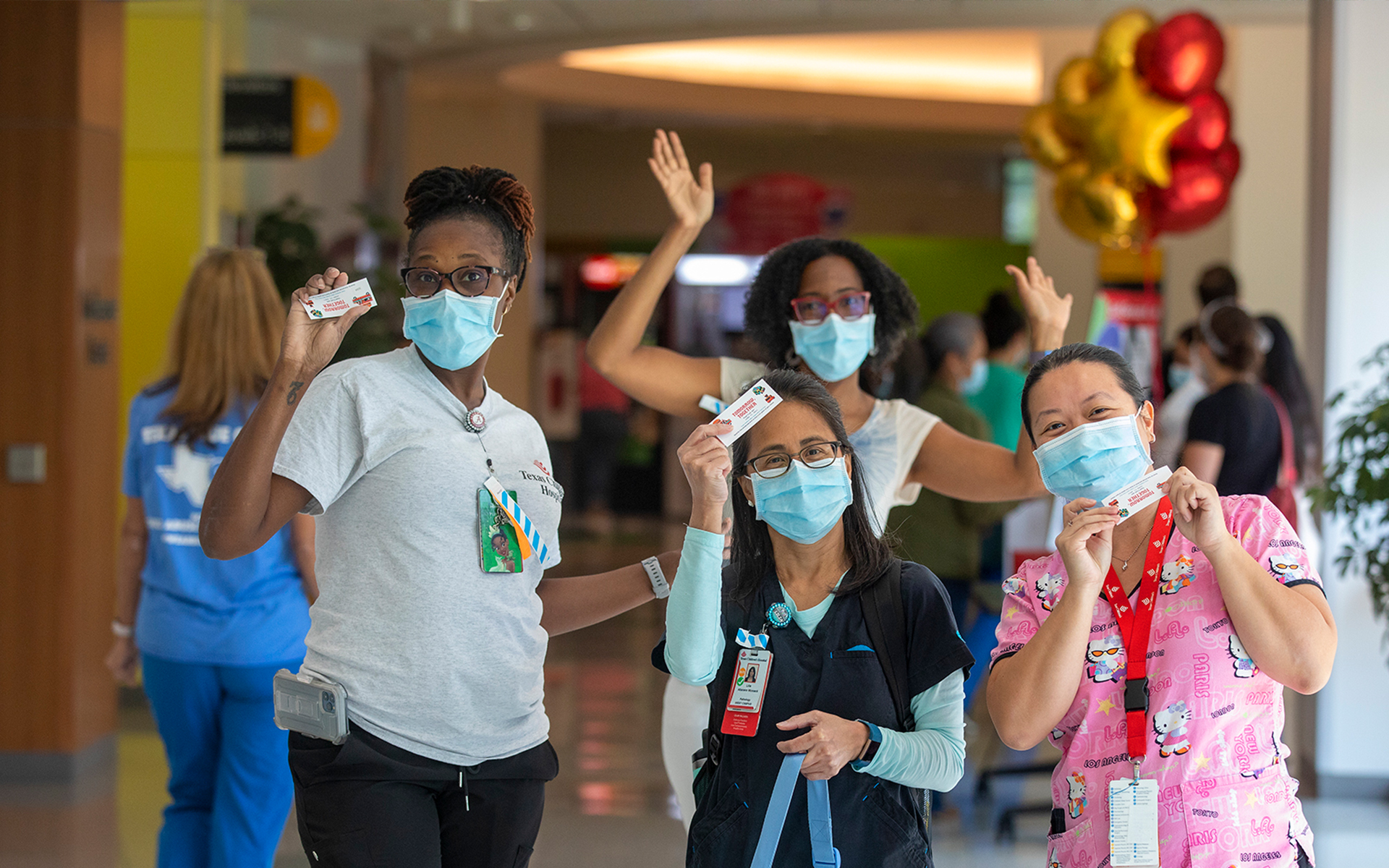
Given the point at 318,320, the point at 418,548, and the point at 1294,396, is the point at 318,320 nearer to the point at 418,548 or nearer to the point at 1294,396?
the point at 418,548

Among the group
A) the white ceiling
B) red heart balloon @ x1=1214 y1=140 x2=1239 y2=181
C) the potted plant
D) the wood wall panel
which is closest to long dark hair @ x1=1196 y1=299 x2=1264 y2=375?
the potted plant

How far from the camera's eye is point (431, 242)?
205 centimetres

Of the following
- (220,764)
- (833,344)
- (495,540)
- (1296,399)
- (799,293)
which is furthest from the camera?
(1296,399)

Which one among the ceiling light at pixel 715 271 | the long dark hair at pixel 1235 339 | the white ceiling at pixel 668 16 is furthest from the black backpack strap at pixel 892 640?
the ceiling light at pixel 715 271

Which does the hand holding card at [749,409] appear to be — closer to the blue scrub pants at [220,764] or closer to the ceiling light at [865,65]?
the blue scrub pants at [220,764]

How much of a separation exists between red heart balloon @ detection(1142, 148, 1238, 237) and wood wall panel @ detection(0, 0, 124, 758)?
5034mm

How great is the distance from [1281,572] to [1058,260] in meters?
8.00

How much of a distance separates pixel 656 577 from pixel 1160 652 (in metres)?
0.82

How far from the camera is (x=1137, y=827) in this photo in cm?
174

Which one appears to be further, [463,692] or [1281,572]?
[463,692]

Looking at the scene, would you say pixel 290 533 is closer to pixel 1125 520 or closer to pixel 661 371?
pixel 661 371

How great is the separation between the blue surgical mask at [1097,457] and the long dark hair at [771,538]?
30 cm

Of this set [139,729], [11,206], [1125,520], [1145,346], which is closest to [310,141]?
[11,206]

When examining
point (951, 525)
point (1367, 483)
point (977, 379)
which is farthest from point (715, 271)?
point (1367, 483)
